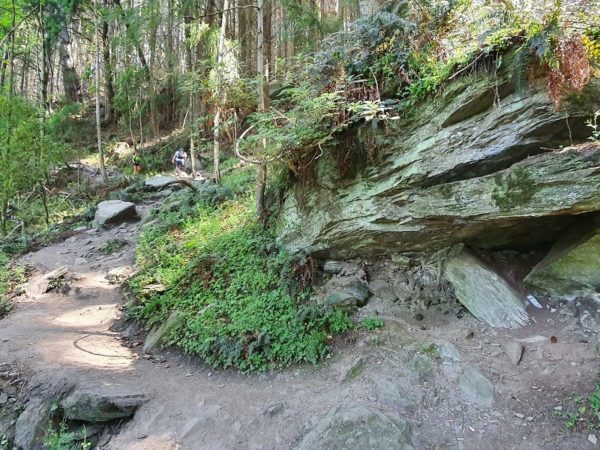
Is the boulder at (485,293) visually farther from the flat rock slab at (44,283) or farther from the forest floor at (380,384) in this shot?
the flat rock slab at (44,283)

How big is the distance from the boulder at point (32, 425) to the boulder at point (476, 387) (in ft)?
16.1

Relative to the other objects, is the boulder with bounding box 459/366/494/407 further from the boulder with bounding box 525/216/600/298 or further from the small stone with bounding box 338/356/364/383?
the boulder with bounding box 525/216/600/298

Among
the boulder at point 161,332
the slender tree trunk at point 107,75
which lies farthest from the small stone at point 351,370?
the slender tree trunk at point 107,75

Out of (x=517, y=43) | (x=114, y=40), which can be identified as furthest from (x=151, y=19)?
(x=517, y=43)

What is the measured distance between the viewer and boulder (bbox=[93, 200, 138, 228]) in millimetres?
11391

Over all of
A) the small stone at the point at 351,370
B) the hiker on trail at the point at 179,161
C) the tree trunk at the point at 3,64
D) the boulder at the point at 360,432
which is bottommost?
the boulder at the point at 360,432

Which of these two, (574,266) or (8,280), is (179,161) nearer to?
(8,280)

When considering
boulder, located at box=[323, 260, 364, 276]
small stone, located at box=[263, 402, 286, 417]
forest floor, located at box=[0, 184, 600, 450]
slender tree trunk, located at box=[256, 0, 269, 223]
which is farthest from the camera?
slender tree trunk, located at box=[256, 0, 269, 223]

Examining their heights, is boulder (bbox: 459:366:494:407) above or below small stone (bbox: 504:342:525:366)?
below

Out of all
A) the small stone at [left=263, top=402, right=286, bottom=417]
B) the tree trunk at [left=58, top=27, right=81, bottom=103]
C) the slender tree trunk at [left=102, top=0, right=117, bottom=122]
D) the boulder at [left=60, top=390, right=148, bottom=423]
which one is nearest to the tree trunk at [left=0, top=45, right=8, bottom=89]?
the tree trunk at [left=58, top=27, right=81, bottom=103]

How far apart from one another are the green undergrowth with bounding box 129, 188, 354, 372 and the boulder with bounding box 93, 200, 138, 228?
302cm

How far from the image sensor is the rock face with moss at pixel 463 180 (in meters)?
3.95

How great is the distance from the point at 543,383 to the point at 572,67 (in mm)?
3196

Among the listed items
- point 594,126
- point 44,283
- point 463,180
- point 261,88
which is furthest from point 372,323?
point 44,283
